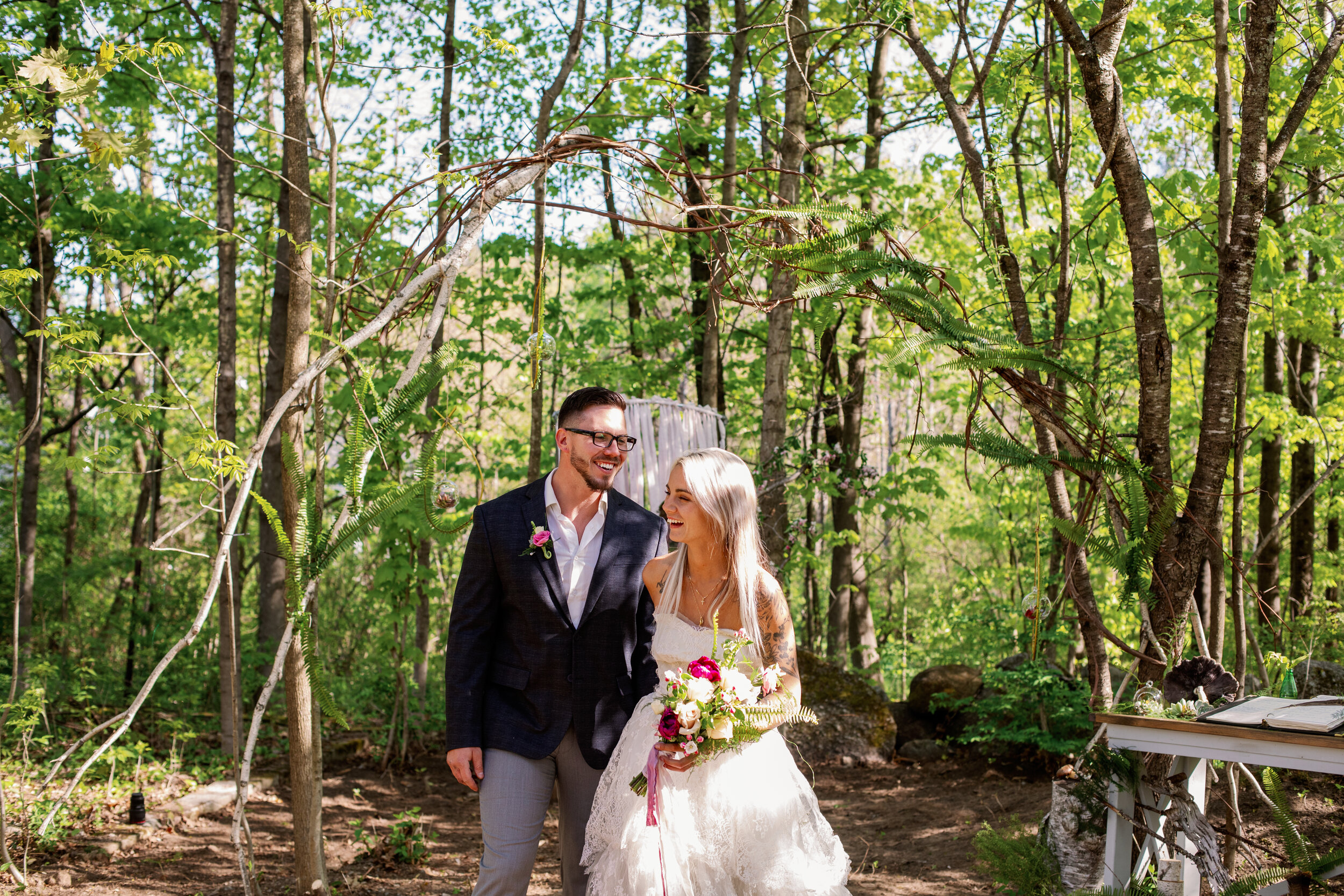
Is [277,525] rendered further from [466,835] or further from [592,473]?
[466,835]

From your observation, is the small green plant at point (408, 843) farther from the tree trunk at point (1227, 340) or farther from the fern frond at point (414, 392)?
the tree trunk at point (1227, 340)

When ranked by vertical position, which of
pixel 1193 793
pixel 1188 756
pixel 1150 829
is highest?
pixel 1188 756

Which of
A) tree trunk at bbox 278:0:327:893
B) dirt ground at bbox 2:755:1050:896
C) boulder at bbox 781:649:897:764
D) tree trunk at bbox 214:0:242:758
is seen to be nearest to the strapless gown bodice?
tree trunk at bbox 278:0:327:893

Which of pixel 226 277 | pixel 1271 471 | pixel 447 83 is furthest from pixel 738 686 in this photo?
pixel 1271 471

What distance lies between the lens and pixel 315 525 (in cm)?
268

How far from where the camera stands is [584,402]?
298 centimetres

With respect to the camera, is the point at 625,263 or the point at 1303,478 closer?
the point at 1303,478

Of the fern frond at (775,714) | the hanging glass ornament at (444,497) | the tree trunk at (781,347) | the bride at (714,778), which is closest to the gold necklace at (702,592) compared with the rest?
the bride at (714,778)

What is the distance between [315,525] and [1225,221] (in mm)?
3301

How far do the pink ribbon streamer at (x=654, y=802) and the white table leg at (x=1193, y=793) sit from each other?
1.66 metres

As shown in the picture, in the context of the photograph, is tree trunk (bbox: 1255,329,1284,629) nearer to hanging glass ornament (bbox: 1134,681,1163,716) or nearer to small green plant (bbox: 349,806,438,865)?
hanging glass ornament (bbox: 1134,681,1163,716)

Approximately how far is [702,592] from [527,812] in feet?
2.67

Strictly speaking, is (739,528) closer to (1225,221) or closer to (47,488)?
(1225,221)

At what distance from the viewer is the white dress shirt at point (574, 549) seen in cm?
296
